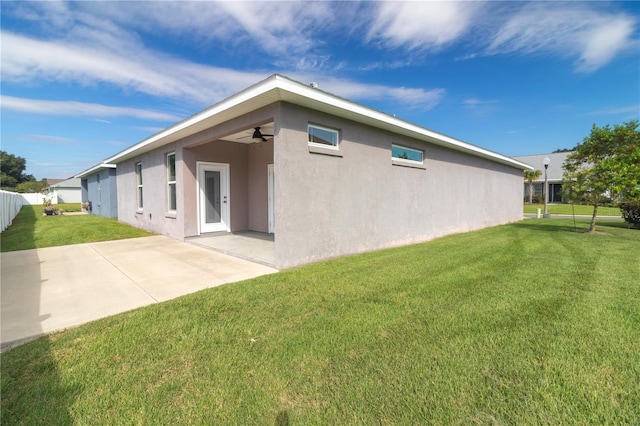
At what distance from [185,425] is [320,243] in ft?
14.9

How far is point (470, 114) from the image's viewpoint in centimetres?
1633

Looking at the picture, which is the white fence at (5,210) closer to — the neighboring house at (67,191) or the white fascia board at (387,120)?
the white fascia board at (387,120)

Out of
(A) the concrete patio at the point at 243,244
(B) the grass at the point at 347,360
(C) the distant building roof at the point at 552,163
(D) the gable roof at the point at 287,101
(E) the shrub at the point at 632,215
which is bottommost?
(B) the grass at the point at 347,360

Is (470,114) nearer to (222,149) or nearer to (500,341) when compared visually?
(222,149)

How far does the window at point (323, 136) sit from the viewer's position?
6.14 metres

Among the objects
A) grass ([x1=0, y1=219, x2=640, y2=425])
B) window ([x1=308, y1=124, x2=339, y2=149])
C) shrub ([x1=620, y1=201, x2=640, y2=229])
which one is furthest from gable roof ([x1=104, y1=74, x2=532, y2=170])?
shrub ([x1=620, y1=201, x2=640, y2=229])

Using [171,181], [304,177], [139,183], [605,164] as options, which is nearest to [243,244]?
[304,177]

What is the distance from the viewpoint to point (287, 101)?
5520 millimetres

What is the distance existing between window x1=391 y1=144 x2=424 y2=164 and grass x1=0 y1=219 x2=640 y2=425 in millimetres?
4865

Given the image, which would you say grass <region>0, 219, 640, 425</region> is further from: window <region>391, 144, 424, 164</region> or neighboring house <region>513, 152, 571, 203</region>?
neighboring house <region>513, 152, 571, 203</region>

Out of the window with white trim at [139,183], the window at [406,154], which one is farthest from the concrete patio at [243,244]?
the window with white trim at [139,183]

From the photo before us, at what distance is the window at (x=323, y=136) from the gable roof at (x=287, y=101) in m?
0.39

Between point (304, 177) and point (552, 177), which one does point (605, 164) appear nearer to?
point (304, 177)

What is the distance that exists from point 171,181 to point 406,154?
777 centimetres
